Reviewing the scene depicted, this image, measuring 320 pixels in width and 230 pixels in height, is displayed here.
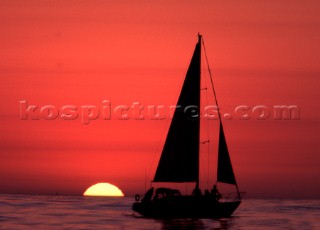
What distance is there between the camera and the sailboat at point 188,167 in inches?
2539

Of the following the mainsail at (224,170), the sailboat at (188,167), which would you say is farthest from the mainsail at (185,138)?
the mainsail at (224,170)

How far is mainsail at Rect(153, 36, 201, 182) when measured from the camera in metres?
65.6

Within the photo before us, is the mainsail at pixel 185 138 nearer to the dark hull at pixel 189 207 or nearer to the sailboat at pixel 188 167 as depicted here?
the sailboat at pixel 188 167

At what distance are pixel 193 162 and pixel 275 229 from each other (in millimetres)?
12758

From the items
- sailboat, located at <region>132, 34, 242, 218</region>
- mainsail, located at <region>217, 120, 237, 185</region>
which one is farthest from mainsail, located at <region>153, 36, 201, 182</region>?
mainsail, located at <region>217, 120, 237, 185</region>

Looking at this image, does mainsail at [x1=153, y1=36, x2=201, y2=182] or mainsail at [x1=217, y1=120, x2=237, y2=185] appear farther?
mainsail at [x1=153, y1=36, x2=201, y2=182]

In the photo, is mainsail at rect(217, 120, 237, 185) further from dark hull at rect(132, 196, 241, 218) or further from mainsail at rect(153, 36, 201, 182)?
dark hull at rect(132, 196, 241, 218)

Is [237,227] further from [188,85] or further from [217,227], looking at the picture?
[188,85]

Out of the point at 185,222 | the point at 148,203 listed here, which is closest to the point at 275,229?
the point at 185,222

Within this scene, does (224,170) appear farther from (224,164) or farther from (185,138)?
(185,138)

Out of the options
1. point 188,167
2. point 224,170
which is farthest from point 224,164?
point 188,167

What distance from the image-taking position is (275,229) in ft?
236

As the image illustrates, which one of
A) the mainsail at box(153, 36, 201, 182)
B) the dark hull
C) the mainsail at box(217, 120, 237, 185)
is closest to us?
the dark hull

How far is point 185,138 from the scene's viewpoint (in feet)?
219
